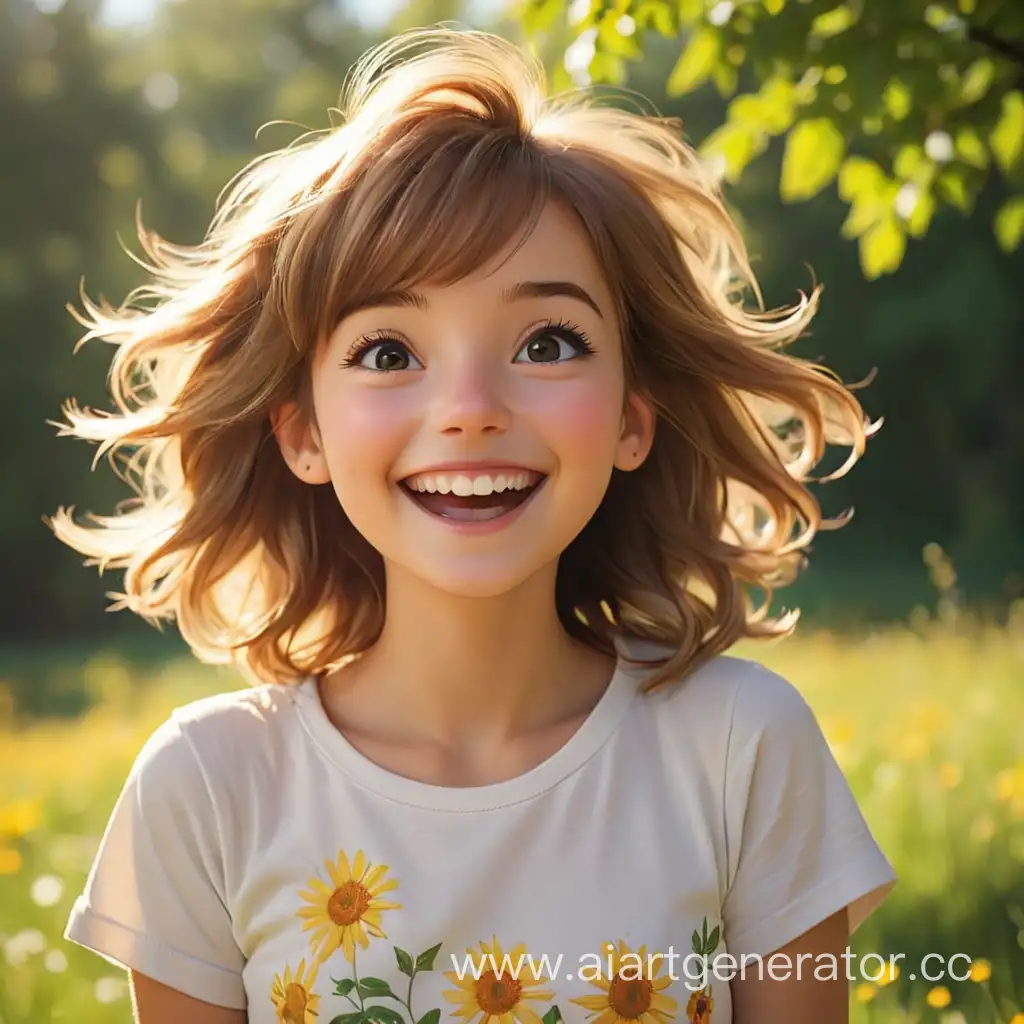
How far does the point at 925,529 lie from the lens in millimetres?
18984

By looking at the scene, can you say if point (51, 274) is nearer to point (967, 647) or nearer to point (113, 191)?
point (113, 191)

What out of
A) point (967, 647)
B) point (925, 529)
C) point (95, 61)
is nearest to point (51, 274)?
point (95, 61)

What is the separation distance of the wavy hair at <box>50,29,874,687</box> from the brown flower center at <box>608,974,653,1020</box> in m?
0.47

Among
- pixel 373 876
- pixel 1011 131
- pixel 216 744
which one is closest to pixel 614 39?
pixel 1011 131

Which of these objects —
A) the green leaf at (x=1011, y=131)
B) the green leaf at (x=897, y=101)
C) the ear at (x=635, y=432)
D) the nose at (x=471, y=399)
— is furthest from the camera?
the green leaf at (x=1011, y=131)

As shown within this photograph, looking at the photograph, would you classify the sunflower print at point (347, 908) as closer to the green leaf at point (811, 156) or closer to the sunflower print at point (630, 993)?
the sunflower print at point (630, 993)

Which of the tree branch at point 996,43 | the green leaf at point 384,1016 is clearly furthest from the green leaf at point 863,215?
the green leaf at point 384,1016

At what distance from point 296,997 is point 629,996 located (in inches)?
18.6

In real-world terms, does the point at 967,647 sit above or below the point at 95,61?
below

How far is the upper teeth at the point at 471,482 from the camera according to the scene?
212 cm

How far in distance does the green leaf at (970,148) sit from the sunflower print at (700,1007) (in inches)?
77.2

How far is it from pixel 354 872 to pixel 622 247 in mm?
1007

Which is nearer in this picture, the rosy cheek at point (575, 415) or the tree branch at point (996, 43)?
the rosy cheek at point (575, 415)

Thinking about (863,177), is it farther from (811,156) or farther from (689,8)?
(689,8)
